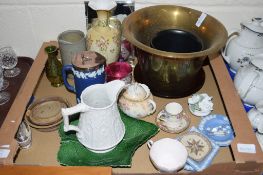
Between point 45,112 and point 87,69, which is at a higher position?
point 87,69

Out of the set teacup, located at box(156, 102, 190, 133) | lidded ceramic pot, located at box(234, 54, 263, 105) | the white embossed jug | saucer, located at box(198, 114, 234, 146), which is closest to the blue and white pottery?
the white embossed jug

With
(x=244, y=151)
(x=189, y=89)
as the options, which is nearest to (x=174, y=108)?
(x=189, y=89)

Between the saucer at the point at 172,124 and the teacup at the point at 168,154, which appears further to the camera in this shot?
the saucer at the point at 172,124

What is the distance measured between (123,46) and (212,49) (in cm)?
34

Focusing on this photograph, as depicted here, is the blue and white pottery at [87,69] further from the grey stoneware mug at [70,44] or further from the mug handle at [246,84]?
the mug handle at [246,84]

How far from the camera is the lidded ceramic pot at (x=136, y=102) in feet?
2.77

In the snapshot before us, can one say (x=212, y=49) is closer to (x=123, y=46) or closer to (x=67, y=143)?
(x=123, y=46)

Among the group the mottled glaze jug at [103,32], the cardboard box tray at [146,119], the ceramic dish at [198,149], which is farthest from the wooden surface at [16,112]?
the ceramic dish at [198,149]

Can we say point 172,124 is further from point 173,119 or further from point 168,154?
point 168,154

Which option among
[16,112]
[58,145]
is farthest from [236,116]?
[16,112]

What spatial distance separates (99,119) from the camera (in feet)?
2.29

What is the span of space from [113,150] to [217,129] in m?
0.31

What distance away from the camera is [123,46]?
1.03m

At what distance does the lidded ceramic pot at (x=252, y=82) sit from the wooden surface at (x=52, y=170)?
0.49 m
